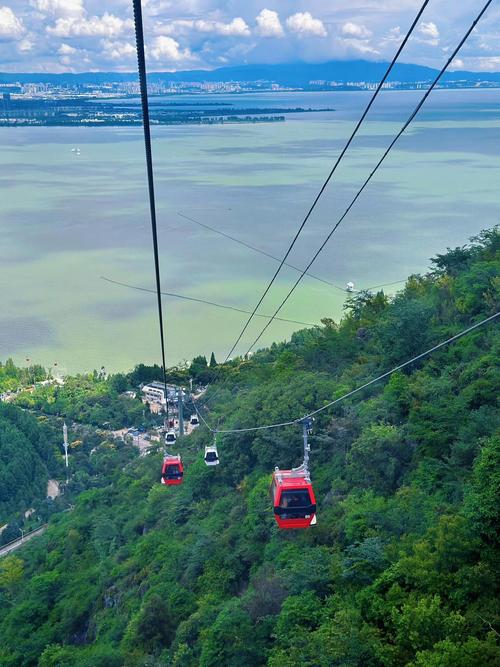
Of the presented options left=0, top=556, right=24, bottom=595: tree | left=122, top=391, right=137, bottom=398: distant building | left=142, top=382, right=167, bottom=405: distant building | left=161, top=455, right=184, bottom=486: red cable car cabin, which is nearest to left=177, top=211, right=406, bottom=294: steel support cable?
left=142, top=382, right=167, bottom=405: distant building

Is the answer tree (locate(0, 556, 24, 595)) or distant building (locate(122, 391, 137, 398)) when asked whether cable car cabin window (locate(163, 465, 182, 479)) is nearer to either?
tree (locate(0, 556, 24, 595))

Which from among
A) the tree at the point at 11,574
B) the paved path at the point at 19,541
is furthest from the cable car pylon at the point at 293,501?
the paved path at the point at 19,541

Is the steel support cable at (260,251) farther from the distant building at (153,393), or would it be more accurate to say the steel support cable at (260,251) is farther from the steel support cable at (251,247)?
the distant building at (153,393)

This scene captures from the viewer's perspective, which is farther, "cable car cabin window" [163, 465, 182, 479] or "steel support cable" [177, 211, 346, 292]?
"steel support cable" [177, 211, 346, 292]

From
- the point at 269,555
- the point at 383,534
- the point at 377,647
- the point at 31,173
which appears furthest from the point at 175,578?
the point at 31,173

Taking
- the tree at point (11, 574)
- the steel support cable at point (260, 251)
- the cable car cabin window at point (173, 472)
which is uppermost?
the steel support cable at point (260, 251)
